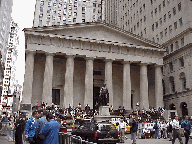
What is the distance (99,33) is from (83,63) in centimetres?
708

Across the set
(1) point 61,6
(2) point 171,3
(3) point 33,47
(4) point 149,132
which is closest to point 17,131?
(4) point 149,132

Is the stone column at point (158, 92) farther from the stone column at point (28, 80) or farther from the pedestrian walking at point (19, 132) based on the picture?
the pedestrian walking at point (19, 132)

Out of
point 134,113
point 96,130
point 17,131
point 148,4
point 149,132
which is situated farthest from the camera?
point 148,4

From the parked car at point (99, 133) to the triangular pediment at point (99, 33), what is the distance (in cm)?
2865

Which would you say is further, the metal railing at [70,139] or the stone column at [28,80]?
the stone column at [28,80]

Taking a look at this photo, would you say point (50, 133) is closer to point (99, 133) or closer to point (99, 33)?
point (99, 133)

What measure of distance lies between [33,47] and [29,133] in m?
32.3

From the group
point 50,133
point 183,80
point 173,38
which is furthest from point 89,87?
point 50,133

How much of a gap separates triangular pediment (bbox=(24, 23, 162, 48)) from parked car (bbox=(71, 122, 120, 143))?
94.0 ft

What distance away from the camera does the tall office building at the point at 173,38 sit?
44156mm

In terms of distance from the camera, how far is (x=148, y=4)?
59.5 meters

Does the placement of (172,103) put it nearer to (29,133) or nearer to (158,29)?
(158,29)

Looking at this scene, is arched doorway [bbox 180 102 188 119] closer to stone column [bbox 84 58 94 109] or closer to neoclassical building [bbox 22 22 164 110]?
neoclassical building [bbox 22 22 164 110]

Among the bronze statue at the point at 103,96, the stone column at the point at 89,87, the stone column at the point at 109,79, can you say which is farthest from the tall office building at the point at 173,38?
the bronze statue at the point at 103,96
